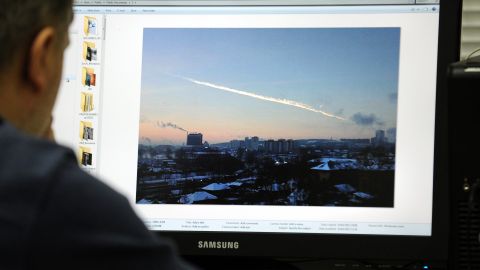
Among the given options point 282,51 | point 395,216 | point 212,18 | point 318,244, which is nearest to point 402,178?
point 395,216

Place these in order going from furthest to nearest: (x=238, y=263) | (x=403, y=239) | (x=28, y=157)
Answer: (x=238, y=263) < (x=403, y=239) < (x=28, y=157)

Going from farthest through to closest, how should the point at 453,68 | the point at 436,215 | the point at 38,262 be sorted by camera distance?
the point at 436,215 < the point at 453,68 < the point at 38,262

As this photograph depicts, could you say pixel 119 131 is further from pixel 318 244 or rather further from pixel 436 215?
pixel 436 215

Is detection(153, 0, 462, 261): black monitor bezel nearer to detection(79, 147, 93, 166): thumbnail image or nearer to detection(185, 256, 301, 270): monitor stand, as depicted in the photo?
detection(185, 256, 301, 270): monitor stand

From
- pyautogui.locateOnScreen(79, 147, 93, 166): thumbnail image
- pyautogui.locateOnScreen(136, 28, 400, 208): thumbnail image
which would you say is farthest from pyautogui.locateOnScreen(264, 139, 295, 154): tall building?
pyautogui.locateOnScreen(79, 147, 93, 166): thumbnail image

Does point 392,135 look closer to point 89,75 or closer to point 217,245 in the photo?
point 217,245

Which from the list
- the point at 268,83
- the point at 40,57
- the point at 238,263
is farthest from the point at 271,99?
the point at 40,57
